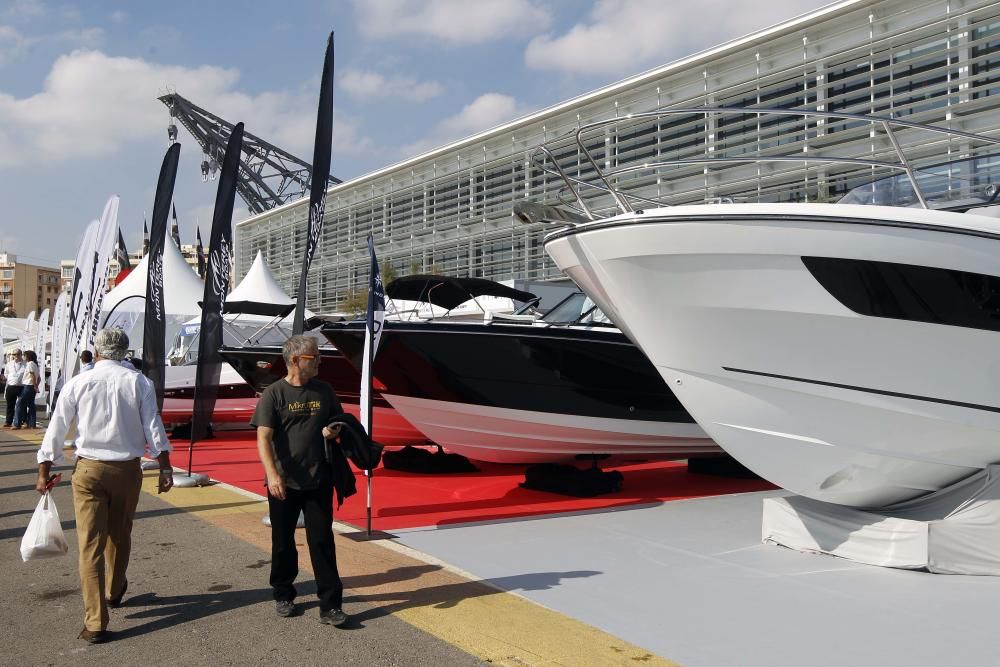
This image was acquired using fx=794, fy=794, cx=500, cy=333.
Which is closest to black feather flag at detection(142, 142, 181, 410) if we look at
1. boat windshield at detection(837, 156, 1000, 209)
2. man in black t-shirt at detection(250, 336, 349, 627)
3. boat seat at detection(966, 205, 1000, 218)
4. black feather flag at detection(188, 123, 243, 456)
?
black feather flag at detection(188, 123, 243, 456)

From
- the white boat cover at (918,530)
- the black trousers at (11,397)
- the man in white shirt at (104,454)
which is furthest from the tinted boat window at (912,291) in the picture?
the black trousers at (11,397)

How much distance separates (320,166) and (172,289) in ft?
42.3

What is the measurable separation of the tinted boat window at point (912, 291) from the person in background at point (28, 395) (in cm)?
1441

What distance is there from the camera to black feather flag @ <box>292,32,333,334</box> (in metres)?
7.45

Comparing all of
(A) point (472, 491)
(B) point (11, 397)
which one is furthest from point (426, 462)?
(B) point (11, 397)

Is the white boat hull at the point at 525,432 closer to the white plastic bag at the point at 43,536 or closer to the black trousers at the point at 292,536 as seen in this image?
the black trousers at the point at 292,536

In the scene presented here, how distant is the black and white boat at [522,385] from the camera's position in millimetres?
7789

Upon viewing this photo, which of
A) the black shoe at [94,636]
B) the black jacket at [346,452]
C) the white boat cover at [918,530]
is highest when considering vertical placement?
the black jacket at [346,452]

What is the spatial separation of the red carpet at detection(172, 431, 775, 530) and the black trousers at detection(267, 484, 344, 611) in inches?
87.6

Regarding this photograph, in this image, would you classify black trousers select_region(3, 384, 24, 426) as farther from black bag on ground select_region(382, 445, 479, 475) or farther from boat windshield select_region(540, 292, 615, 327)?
boat windshield select_region(540, 292, 615, 327)

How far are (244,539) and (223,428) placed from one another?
34.6 ft

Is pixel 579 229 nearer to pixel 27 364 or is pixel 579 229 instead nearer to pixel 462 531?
pixel 462 531

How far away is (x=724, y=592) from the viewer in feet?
15.3

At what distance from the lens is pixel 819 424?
5.18 metres
